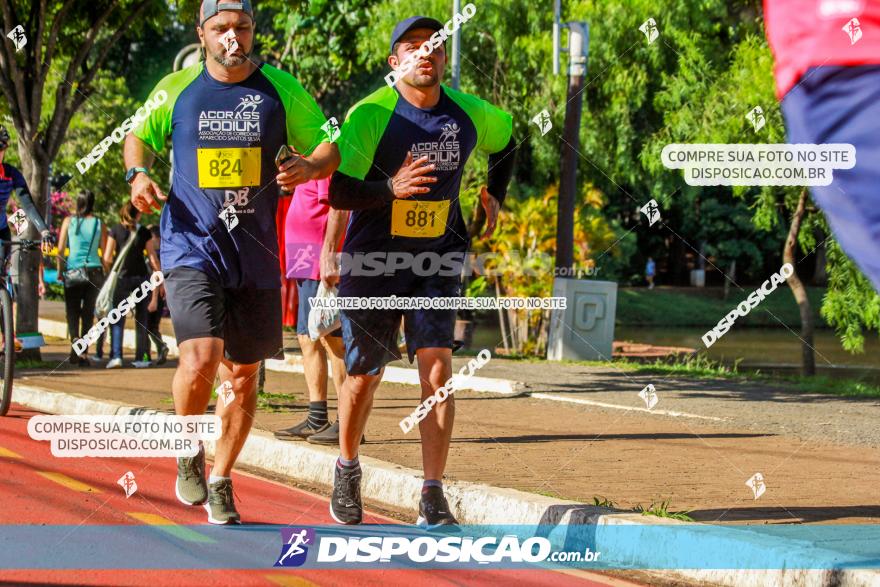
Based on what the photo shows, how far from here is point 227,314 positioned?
5.68m

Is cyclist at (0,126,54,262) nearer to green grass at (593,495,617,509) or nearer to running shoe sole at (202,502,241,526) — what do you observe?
running shoe sole at (202,502,241,526)

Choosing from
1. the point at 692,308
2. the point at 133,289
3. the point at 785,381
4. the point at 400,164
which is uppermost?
the point at 400,164

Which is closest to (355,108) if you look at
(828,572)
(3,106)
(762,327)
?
(828,572)

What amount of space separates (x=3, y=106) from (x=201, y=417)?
13.6 meters

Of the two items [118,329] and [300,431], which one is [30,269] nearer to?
[118,329]

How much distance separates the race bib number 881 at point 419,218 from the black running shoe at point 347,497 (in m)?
1.13

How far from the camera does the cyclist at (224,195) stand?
5512 millimetres

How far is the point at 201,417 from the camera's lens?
5625 mm

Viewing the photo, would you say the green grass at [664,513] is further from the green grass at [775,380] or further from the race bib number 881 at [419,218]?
the green grass at [775,380]

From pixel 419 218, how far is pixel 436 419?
0.93m

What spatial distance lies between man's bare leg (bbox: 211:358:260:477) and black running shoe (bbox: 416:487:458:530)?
87 centimetres

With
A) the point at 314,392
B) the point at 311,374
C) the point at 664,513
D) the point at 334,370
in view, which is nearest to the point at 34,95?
the point at 311,374

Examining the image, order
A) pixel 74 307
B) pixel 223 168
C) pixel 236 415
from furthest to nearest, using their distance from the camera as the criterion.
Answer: pixel 74 307, pixel 236 415, pixel 223 168

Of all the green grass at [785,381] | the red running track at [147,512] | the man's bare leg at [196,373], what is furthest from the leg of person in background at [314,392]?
the green grass at [785,381]
